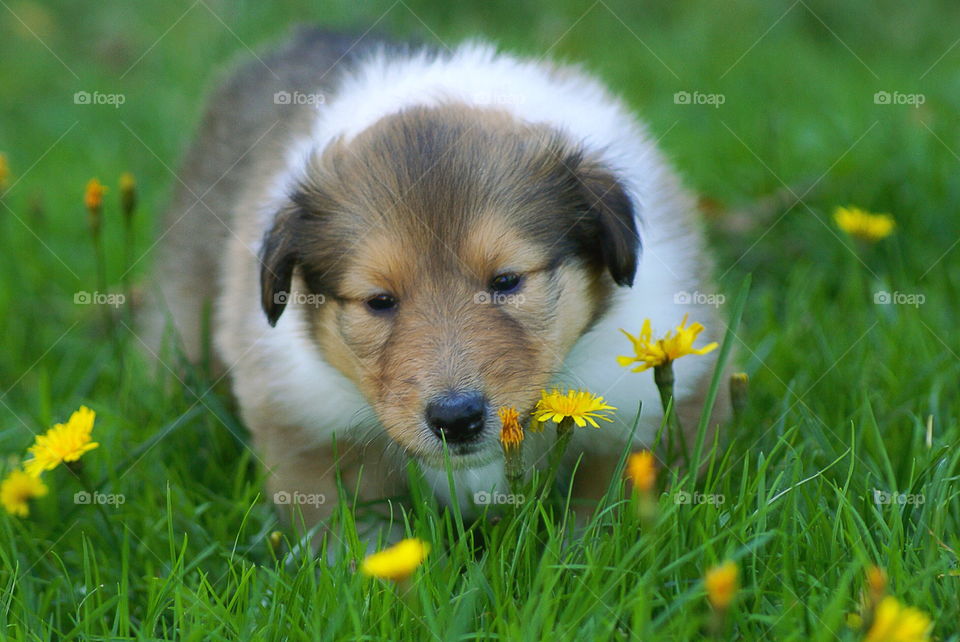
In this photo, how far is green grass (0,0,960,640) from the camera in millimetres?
2535

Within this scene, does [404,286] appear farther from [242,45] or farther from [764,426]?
[242,45]

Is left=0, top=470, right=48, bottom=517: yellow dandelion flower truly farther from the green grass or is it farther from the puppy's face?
the puppy's face

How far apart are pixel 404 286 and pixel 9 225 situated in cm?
354

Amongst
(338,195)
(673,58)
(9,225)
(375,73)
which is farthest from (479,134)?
(673,58)

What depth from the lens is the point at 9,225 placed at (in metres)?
5.63

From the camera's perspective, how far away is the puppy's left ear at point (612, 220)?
9.95 ft
